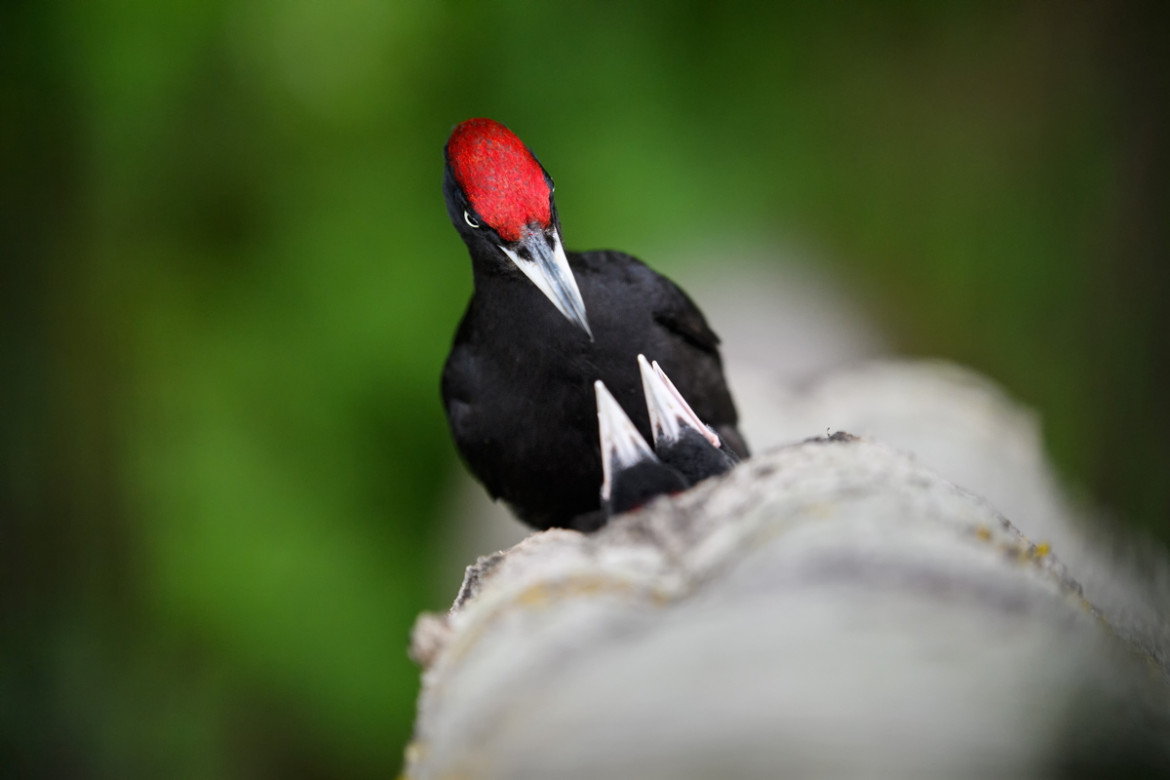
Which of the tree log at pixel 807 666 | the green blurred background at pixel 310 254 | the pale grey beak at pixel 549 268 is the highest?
the green blurred background at pixel 310 254

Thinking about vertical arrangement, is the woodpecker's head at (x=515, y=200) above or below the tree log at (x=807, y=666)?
above

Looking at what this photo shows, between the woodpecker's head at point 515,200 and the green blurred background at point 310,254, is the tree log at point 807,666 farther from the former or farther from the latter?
the green blurred background at point 310,254

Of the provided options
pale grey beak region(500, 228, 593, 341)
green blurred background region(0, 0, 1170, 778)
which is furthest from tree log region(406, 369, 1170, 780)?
green blurred background region(0, 0, 1170, 778)

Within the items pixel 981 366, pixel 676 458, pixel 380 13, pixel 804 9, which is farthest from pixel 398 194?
pixel 981 366

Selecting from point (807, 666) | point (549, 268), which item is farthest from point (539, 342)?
point (807, 666)

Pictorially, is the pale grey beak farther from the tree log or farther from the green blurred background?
the green blurred background

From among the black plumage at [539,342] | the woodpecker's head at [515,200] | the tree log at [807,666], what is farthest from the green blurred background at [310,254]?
the tree log at [807,666]
